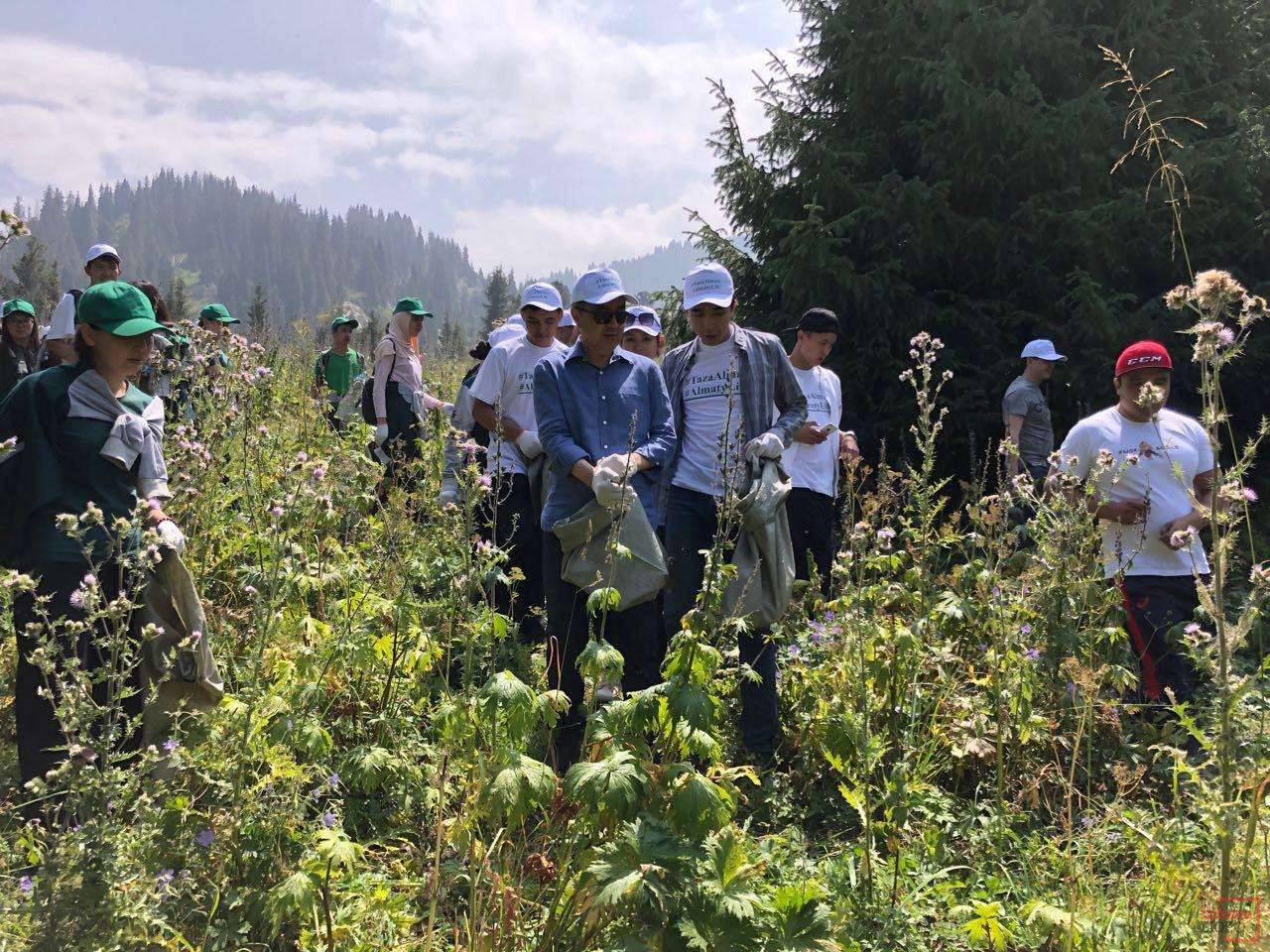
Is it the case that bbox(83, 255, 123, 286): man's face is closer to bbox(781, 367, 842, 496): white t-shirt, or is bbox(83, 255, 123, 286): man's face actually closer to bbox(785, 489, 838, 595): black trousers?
bbox(781, 367, 842, 496): white t-shirt

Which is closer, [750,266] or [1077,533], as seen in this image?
[1077,533]

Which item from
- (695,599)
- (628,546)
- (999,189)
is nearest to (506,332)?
(695,599)

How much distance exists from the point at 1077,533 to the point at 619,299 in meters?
2.24

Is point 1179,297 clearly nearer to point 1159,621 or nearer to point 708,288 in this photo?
point 708,288

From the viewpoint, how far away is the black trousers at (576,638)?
3855 mm

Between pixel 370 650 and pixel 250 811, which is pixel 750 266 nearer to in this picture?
pixel 370 650

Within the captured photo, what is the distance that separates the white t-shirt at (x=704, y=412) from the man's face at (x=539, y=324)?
117cm

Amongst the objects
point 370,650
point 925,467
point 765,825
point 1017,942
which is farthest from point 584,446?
point 1017,942

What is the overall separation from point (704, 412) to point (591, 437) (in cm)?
80

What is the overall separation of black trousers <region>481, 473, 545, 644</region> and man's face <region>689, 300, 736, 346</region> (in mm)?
1349

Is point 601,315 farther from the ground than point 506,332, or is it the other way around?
point 506,332

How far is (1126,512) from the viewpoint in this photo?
4.31 meters

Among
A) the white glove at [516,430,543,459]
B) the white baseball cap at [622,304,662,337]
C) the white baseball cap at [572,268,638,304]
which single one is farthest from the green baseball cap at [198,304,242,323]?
the white baseball cap at [572,268,638,304]

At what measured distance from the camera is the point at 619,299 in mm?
3955
